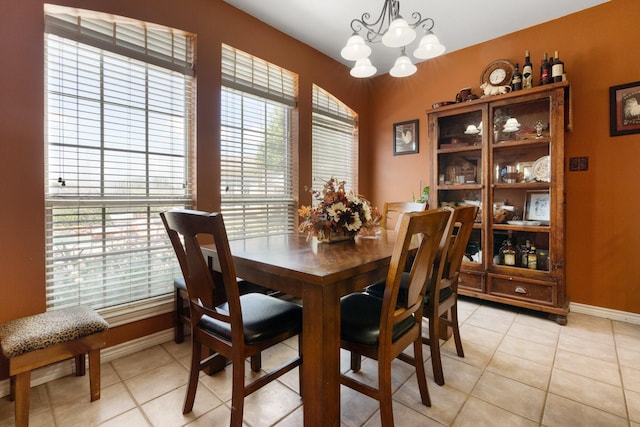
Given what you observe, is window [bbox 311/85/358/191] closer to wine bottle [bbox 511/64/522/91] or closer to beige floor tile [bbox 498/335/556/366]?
wine bottle [bbox 511/64/522/91]

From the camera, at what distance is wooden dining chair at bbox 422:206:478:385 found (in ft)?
5.54

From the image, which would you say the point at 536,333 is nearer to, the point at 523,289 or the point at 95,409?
the point at 523,289

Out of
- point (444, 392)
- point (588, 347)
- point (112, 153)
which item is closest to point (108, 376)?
point (112, 153)

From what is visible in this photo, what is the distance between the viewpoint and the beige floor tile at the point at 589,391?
159 cm

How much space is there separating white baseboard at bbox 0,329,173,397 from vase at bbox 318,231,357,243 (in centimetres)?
146

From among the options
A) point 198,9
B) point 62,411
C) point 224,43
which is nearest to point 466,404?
point 62,411

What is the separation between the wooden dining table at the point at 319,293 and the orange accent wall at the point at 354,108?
1.32m

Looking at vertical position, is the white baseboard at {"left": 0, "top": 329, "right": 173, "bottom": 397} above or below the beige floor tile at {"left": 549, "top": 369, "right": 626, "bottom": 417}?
above

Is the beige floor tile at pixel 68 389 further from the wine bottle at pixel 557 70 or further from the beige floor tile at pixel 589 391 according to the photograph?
the wine bottle at pixel 557 70

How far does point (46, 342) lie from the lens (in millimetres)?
1482

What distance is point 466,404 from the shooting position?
1.61 meters

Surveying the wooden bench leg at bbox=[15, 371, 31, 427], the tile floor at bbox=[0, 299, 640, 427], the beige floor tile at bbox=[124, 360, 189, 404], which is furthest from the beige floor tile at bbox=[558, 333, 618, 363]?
the wooden bench leg at bbox=[15, 371, 31, 427]

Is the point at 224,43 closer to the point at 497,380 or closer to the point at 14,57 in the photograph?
the point at 14,57

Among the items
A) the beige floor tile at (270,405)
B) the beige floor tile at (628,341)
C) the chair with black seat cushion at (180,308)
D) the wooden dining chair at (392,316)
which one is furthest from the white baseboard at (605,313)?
the chair with black seat cushion at (180,308)
